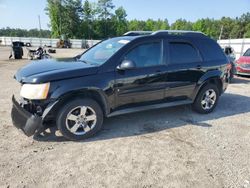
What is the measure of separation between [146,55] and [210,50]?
190 centimetres

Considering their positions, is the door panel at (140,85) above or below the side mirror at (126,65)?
below

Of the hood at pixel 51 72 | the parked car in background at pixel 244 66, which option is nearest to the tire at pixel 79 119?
the hood at pixel 51 72

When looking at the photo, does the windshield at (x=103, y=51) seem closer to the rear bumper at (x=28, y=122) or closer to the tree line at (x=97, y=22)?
the rear bumper at (x=28, y=122)

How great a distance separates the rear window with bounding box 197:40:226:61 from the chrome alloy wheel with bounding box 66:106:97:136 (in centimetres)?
298

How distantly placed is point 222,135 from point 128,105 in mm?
1900

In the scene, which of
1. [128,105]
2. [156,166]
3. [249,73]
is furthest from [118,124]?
[249,73]

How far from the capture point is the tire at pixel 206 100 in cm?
507

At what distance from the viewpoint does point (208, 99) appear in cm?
521

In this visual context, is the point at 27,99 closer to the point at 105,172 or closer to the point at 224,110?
the point at 105,172

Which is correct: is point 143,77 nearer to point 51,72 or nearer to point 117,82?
point 117,82

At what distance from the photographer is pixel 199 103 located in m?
5.09

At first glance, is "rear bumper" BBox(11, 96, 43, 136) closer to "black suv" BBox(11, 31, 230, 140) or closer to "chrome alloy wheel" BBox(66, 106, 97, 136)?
"black suv" BBox(11, 31, 230, 140)

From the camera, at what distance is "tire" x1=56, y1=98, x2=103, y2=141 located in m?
3.53

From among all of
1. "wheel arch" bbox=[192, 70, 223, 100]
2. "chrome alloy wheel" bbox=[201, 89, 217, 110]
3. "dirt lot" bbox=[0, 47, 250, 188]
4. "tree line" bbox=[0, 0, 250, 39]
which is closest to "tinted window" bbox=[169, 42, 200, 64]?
"wheel arch" bbox=[192, 70, 223, 100]
